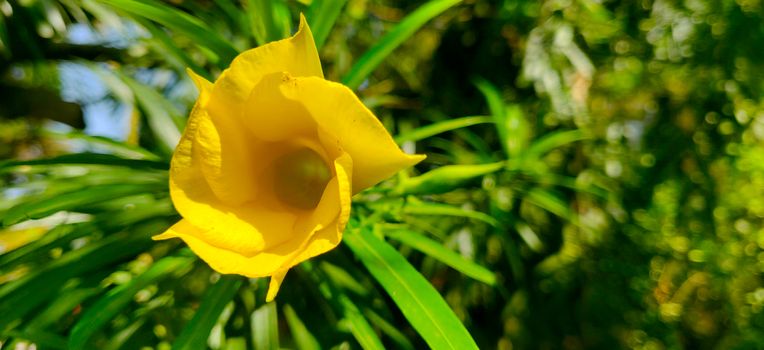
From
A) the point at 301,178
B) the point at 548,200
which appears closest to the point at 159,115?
the point at 301,178

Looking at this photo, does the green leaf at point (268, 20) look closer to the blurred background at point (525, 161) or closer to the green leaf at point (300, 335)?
the blurred background at point (525, 161)

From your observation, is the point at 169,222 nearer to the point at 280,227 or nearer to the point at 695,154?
the point at 280,227

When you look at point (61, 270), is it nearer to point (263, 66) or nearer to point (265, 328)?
point (265, 328)

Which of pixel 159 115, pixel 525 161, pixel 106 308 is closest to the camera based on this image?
pixel 106 308

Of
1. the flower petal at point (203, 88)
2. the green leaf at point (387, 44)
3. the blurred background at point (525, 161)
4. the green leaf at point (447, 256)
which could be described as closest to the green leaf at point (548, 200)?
the blurred background at point (525, 161)

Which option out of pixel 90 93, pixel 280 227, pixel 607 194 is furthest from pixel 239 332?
pixel 90 93

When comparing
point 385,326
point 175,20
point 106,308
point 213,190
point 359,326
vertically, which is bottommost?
point 385,326

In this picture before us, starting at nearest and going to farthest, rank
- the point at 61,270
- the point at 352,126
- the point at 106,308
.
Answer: the point at 352,126, the point at 106,308, the point at 61,270

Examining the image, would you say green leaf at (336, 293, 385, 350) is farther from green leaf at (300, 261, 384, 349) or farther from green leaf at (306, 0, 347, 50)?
green leaf at (306, 0, 347, 50)
